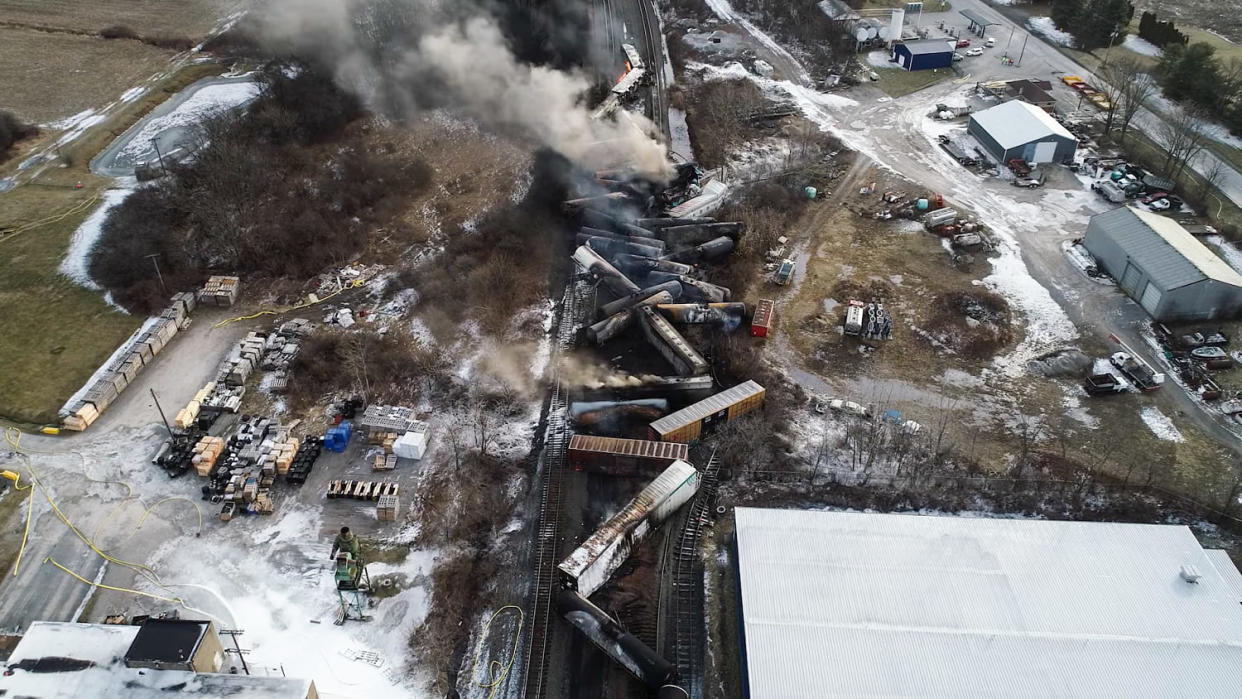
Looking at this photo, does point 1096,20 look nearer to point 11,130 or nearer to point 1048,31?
point 1048,31

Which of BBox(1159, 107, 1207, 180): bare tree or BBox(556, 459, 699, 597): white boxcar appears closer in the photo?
BBox(556, 459, 699, 597): white boxcar

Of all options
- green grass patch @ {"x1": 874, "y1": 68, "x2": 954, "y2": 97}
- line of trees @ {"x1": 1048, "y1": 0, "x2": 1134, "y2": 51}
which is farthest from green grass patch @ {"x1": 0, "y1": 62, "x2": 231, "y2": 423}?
line of trees @ {"x1": 1048, "y1": 0, "x2": 1134, "y2": 51}

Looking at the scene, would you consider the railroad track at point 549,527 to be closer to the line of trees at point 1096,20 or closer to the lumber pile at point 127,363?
the lumber pile at point 127,363

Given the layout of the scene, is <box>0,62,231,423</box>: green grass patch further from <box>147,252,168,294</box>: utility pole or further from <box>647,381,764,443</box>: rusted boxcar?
<box>647,381,764,443</box>: rusted boxcar

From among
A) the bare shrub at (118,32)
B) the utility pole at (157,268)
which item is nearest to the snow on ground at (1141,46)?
the utility pole at (157,268)

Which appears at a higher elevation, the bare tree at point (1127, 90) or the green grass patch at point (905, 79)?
the bare tree at point (1127, 90)

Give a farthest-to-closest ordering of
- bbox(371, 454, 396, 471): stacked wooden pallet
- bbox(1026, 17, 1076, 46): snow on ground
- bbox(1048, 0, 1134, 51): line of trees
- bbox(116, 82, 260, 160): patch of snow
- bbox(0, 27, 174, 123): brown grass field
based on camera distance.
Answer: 1. bbox(1026, 17, 1076, 46): snow on ground
2. bbox(1048, 0, 1134, 51): line of trees
3. bbox(0, 27, 174, 123): brown grass field
4. bbox(116, 82, 260, 160): patch of snow
5. bbox(371, 454, 396, 471): stacked wooden pallet
